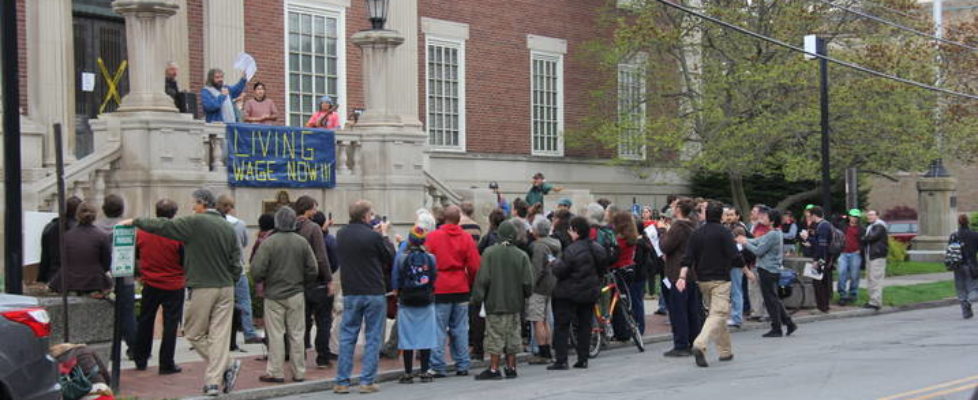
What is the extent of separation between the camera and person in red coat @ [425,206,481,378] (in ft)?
45.4

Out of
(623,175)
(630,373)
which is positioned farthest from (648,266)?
(623,175)

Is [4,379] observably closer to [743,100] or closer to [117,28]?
[117,28]

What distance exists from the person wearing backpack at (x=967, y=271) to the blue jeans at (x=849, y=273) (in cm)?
222

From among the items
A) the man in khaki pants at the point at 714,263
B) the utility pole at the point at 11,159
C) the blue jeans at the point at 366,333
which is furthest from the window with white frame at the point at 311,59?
the utility pole at the point at 11,159

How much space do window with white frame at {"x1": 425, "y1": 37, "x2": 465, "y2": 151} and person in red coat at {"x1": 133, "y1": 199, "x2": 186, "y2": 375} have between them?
52.2 ft

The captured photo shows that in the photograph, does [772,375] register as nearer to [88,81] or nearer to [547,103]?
[88,81]

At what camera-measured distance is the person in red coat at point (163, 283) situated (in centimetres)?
1336

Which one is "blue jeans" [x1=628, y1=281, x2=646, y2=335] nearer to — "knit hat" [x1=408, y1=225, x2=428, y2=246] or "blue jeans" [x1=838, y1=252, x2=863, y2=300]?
"knit hat" [x1=408, y1=225, x2=428, y2=246]

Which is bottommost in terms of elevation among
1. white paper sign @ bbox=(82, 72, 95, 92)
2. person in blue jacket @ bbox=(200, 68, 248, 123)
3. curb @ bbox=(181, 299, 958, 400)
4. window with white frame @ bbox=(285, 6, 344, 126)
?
curb @ bbox=(181, 299, 958, 400)

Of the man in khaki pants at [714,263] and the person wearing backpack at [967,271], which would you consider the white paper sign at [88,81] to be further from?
the person wearing backpack at [967,271]

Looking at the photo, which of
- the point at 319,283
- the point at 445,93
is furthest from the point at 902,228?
the point at 319,283

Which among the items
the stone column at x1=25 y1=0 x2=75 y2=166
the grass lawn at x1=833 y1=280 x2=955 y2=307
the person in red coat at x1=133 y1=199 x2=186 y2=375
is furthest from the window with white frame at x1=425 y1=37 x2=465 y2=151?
the person in red coat at x1=133 y1=199 x2=186 y2=375

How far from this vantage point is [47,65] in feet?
69.0

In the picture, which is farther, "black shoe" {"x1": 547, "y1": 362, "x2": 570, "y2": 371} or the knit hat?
"black shoe" {"x1": 547, "y1": 362, "x2": 570, "y2": 371}
